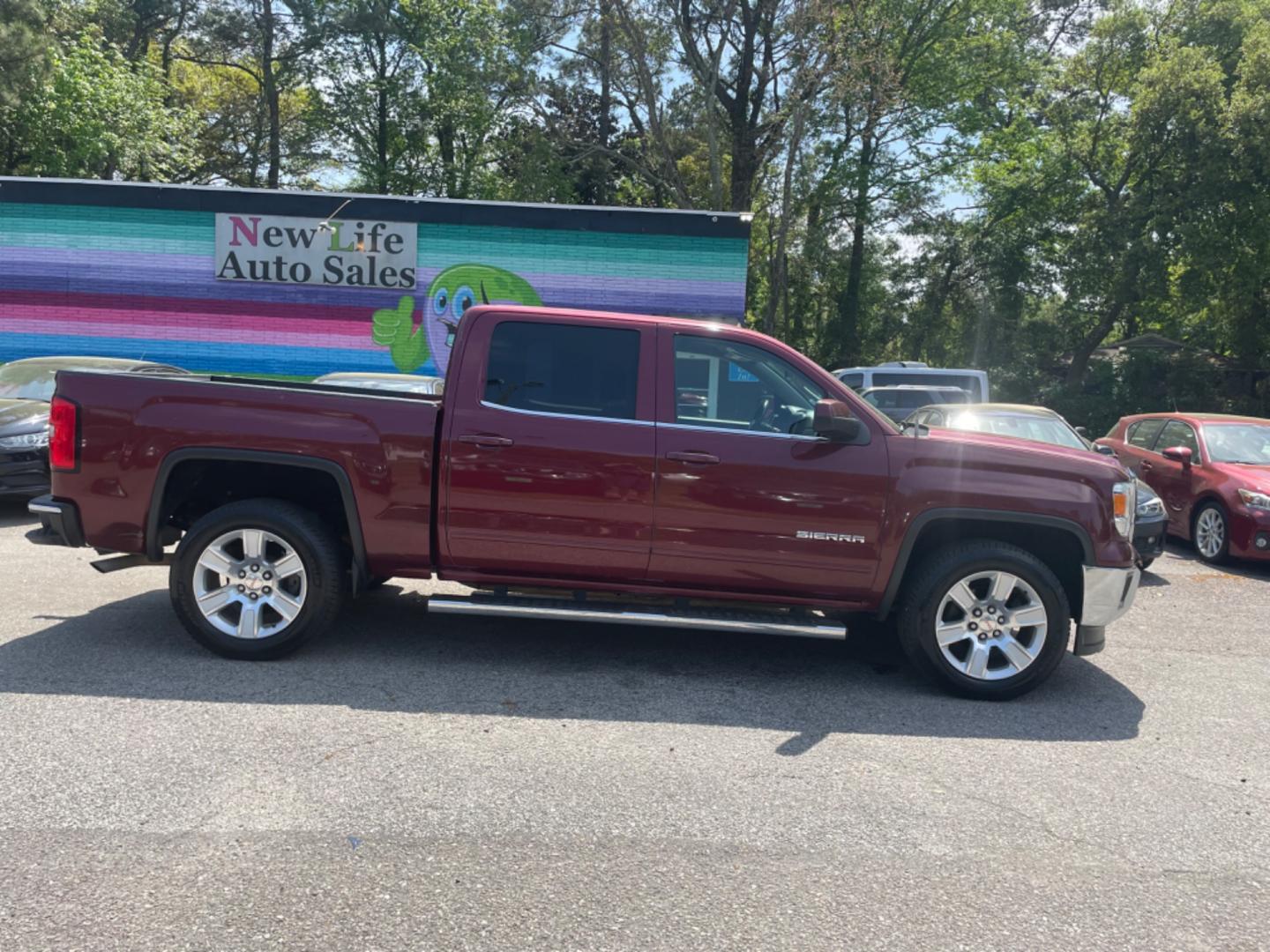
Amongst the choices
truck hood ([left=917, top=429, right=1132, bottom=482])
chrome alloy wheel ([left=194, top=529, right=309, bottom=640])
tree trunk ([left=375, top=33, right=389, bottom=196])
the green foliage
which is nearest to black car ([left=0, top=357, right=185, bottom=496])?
chrome alloy wheel ([left=194, top=529, right=309, bottom=640])

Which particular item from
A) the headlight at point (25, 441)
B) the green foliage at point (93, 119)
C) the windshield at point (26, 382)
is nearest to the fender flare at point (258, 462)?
the headlight at point (25, 441)

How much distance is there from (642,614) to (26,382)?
8.83m

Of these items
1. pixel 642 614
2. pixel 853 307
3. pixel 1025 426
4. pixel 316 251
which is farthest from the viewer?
pixel 853 307

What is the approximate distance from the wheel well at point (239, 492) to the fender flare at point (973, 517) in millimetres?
2924

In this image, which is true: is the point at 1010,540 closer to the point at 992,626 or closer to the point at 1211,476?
the point at 992,626

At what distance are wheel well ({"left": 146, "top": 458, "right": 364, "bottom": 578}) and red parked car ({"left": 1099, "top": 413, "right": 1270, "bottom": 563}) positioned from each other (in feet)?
27.5

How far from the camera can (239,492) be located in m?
5.54

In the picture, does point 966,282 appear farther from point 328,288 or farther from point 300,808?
point 300,808

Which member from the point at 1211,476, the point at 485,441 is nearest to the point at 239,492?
the point at 485,441

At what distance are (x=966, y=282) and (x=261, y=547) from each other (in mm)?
30400

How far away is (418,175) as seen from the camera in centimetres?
3120

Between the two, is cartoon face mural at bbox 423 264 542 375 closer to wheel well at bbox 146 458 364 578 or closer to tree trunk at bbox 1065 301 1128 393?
wheel well at bbox 146 458 364 578

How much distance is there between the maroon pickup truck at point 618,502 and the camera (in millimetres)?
4965

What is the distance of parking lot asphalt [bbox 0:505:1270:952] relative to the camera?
9.37ft
